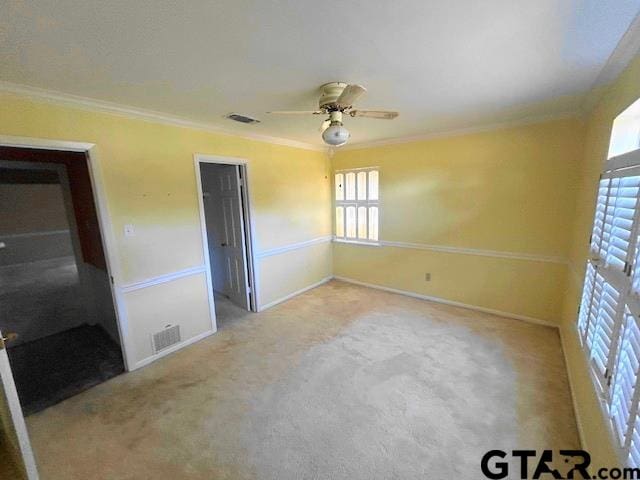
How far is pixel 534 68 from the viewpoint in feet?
5.43

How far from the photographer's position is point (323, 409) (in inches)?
75.7

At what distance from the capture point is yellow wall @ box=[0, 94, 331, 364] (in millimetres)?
1973

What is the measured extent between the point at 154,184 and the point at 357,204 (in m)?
2.95

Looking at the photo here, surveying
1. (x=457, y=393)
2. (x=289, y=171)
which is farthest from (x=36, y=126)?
(x=457, y=393)

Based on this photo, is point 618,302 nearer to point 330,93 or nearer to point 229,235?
point 330,93

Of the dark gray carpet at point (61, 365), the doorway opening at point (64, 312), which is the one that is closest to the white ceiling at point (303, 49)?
the doorway opening at point (64, 312)

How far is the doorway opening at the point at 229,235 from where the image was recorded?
3.35 metres

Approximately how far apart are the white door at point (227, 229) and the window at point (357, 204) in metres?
1.88

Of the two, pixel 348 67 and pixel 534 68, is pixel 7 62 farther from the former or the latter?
pixel 534 68

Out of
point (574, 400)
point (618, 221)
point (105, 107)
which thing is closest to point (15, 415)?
point (105, 107)

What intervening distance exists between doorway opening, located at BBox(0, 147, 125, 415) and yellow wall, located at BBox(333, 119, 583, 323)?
3.58 meters

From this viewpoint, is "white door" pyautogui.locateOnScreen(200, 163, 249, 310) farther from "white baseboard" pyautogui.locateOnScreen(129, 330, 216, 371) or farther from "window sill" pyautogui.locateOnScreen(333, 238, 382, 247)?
"window sill" pyautogui.locateOnScreen(333, 238, 382, 247)

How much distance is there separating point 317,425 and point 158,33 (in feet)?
7.99

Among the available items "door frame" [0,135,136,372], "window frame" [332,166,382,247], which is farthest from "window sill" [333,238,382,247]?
"door frame" [0,135,136,372]
